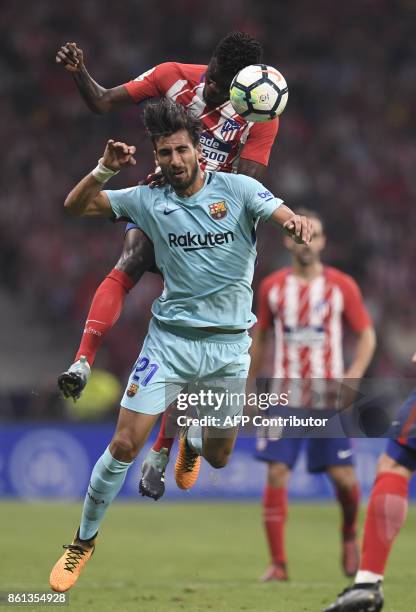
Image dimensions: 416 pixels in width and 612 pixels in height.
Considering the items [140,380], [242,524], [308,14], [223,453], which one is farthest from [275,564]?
[308,14]

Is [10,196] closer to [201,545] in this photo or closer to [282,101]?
[201,545]

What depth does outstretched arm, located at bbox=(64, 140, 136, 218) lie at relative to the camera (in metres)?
6.27

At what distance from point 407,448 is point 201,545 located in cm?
580

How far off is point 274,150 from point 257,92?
44.4ft

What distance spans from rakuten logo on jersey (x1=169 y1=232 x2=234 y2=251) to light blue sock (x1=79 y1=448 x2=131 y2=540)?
47.7 inches

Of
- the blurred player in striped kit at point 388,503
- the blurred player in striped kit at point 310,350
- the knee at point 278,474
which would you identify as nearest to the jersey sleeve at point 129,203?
the blurred player in striped kit at point 388,503

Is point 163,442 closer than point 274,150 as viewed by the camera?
Yes

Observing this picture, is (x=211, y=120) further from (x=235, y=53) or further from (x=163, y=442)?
(x=163, y=442)

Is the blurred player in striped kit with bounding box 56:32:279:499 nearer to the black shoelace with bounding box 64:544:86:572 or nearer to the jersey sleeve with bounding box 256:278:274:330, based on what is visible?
the black shoelace with bounding box 64:544:86:572

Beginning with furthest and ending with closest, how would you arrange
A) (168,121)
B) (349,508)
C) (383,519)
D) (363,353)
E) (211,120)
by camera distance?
(363,353) < (349,508) < (211,120) < (168,121) < (383,519)

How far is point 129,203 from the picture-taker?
6.71 m

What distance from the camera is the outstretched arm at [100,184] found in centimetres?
627

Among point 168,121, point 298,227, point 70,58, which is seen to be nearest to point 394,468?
point 298,227

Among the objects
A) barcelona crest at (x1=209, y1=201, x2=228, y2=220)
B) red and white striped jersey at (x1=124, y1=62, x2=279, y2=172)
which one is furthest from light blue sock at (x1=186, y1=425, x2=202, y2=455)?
red and white striped jersey at (x1=124, y1=62, x2=279, y2=172)
